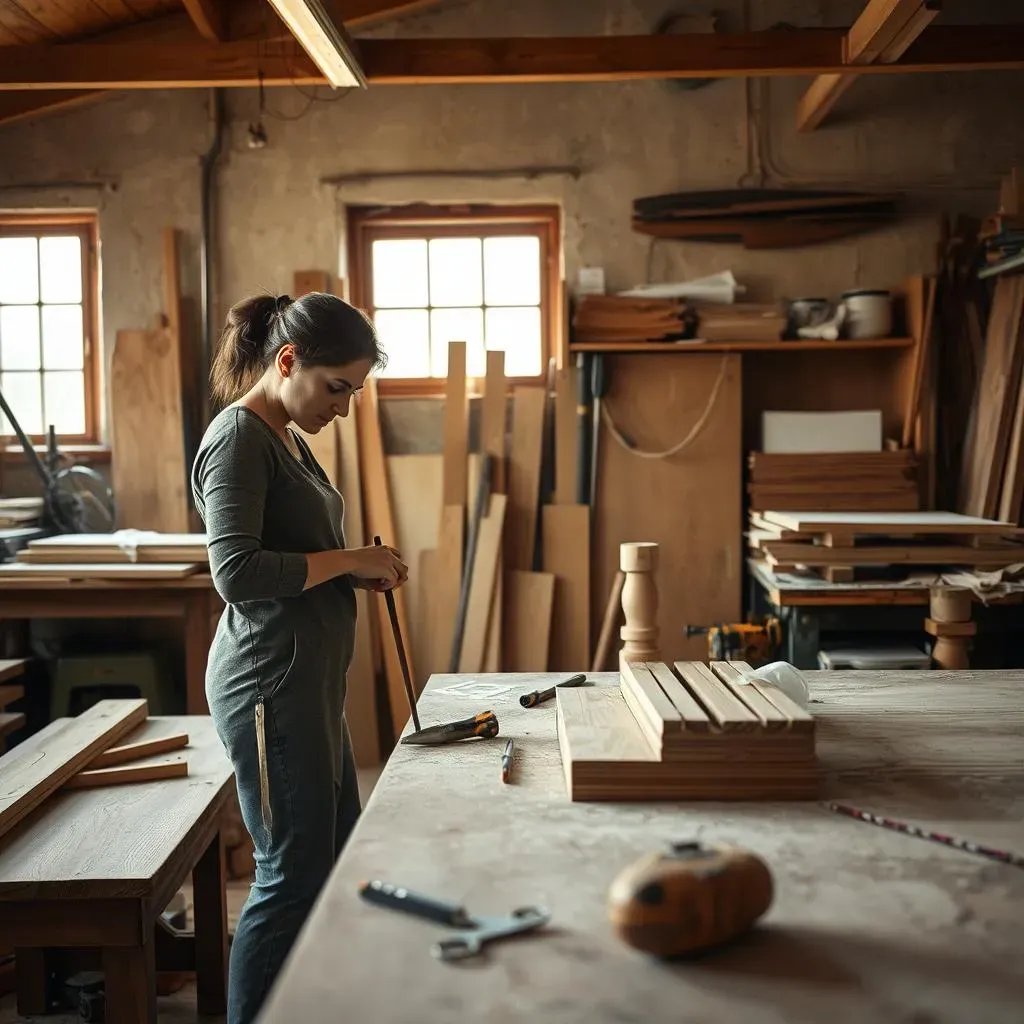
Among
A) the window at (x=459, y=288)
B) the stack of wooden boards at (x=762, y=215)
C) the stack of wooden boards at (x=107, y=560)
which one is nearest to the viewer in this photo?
the stack of wooden boards at (x=107, y=560)

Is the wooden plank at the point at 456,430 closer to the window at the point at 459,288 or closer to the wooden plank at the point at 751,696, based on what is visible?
the window at the point at 459,288

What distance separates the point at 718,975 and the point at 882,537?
303 cm

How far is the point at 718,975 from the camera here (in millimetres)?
930

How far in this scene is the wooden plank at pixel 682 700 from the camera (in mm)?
1358

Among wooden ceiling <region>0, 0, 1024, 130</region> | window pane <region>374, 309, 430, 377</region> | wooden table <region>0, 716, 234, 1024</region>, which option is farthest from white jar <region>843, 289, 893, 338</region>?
wooden table <region>0, 716, 234, 1024</region>

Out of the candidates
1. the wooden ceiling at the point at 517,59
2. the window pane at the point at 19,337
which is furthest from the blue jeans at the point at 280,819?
the window pane at the point at 19,337

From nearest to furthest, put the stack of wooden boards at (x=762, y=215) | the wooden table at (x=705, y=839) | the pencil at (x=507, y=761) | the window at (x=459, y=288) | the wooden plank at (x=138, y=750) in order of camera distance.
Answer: the wooden table at (x=705, y=839) < the pencil at (x=507, y=761) < the wooden plank at (x=138, y=750) < the stack of wooden boards at (x=762, y=215) < the window at (x=459, y=288)

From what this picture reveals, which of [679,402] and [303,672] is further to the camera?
[679,402]

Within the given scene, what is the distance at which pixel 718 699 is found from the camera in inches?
58.3

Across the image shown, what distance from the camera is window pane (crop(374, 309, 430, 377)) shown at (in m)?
4.65

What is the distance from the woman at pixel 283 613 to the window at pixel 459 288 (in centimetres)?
256

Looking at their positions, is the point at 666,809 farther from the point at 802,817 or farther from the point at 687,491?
the point at 687,491

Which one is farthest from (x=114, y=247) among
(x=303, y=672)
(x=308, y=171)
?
(x=303, y=672)

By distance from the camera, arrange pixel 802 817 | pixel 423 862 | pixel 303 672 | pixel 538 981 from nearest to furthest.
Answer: pixel 538 981
pixel 423 862
pixel 802 817
pixel 303 672
